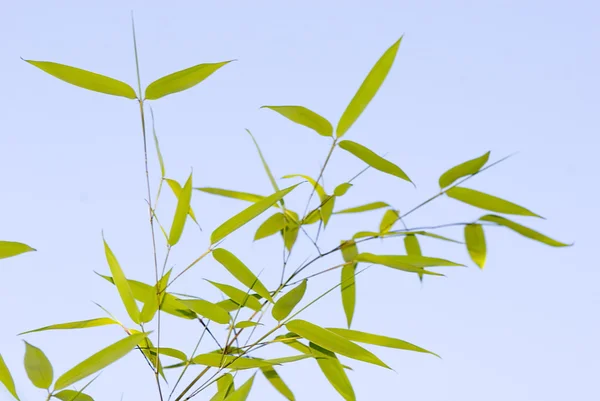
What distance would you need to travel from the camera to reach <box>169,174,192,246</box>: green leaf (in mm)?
833

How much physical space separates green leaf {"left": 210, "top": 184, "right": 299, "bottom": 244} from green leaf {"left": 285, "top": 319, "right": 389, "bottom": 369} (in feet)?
0.43

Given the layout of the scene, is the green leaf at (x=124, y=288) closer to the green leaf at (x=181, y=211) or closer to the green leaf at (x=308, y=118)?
the green leaf at (x=181, y=211)

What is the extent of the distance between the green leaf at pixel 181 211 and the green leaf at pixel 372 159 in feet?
0.69

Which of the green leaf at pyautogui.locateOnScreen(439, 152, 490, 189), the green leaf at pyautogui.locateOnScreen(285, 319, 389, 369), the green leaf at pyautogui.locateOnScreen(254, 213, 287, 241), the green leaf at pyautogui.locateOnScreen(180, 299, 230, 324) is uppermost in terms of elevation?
the green leaf at pyautogui.locateOnScreen(439, 152, 490, 189)

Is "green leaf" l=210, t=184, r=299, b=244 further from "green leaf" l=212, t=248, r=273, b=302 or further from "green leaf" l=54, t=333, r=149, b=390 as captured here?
"green leaf" l=54, t=333, r=149, b=390

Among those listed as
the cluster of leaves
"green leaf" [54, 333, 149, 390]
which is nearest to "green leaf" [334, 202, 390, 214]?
the cluster of leaves

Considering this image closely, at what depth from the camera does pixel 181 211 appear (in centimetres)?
84

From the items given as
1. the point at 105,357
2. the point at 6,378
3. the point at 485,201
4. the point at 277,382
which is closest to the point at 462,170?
the point at 485,201

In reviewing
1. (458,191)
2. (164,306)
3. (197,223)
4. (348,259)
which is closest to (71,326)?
(164,306)

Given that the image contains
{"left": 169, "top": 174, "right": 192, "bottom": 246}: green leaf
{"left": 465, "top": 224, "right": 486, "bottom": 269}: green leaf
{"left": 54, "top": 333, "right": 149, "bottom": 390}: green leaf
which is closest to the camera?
{"left": 54, "top": 333, "right": 149, "bottom": 390}: green leaf

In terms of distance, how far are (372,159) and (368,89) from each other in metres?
0.09

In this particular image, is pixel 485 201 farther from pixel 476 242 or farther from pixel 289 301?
pixel 289 301

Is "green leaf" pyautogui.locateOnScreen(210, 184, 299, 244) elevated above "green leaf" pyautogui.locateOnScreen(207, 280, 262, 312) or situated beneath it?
elevated above

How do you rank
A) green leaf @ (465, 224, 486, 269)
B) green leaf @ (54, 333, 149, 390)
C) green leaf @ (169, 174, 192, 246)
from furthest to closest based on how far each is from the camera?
green leaf @ (465, 224, 486, 269) < green leaf @ (169, 174, 192, 246) < green leaf @ (54, 333, 149, 390)
